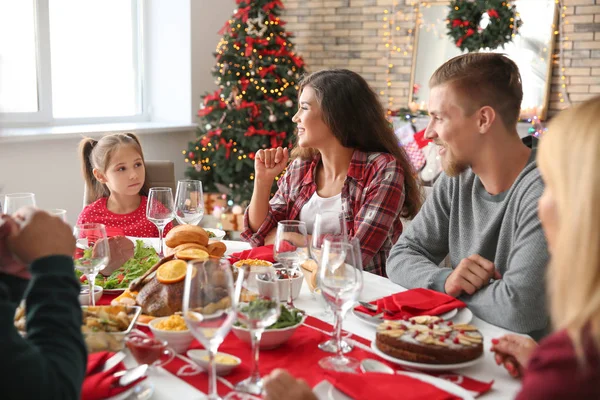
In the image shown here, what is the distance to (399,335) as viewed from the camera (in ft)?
4.17

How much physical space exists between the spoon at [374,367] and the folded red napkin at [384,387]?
0.06 metres

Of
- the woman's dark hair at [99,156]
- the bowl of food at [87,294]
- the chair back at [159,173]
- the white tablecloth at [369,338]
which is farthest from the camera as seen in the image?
the chair back at [159,173]

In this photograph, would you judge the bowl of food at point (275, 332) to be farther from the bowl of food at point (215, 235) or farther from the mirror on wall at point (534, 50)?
the mirror on wall at point (534, 50)

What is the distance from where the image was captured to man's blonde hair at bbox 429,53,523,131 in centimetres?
187

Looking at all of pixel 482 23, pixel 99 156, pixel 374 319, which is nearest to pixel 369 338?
pixel 374 319

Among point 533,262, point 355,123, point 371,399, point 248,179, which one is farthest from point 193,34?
point 371,399

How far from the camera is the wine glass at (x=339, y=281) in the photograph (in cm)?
125

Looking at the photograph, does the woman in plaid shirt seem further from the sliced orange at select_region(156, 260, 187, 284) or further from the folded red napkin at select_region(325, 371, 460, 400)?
the folded red napkin at select_region(325, 371, 460, 400)

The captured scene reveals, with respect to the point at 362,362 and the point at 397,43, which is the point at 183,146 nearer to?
the point at 397,43

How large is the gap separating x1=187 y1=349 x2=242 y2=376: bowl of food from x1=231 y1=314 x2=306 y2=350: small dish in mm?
65

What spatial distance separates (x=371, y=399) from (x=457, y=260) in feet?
3.26

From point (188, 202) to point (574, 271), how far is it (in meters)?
1.45

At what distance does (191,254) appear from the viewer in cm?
162

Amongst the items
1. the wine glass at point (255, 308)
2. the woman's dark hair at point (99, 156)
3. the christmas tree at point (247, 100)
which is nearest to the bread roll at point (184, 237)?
the wine glass at point (255, 308)
